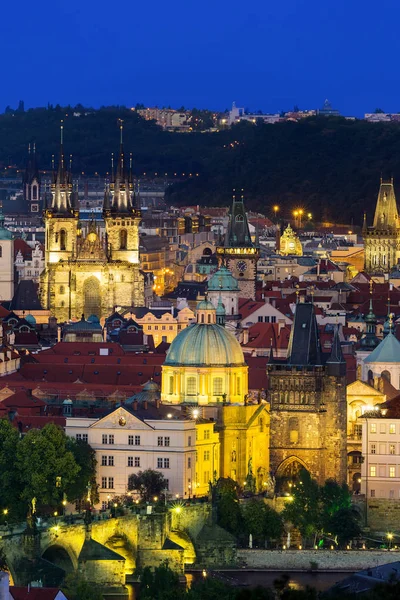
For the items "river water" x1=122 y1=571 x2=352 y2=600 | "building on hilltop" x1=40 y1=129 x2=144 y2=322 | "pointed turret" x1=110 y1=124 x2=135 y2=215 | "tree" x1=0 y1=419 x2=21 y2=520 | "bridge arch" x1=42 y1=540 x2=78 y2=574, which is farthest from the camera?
"pointed turret" x1=110 y1=124 x2=135 y2=215

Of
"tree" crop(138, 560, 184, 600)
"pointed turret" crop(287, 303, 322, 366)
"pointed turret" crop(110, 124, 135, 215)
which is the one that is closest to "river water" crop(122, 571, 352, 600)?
"tree" crop(138, 560, 184, 600)

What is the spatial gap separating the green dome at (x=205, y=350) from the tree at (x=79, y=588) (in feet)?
62.1

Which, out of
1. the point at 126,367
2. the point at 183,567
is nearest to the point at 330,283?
the point at 126,367

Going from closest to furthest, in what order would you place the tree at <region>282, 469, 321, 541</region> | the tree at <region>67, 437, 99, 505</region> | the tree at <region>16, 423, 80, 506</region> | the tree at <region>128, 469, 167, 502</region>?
the tree at <region>16, 423, 80, 506</region> < the tree at <region>67, 437, 99, 505</region> < the tree at <region>282, 469, 321, 541</region> < the tree at <region>128, 469, 167, 502</region>

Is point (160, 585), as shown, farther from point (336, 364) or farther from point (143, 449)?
point (336, 364)

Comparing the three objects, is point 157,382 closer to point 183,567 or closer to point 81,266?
point 183,567

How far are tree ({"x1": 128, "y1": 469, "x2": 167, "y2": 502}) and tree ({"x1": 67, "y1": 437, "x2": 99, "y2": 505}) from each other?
1321 millimetres

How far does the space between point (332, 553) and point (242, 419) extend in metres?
10.5

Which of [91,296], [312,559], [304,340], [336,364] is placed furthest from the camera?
[91,296]

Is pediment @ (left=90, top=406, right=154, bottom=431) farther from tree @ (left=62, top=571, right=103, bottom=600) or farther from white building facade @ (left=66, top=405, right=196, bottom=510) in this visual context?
tree @ (left=62, top=571, right=103, bottom=600)

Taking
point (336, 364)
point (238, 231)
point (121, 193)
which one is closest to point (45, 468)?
point (336, 364)

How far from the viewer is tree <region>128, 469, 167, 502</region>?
102m

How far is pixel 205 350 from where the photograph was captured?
10812 centimetres

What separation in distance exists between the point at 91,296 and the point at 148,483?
68.0 m
